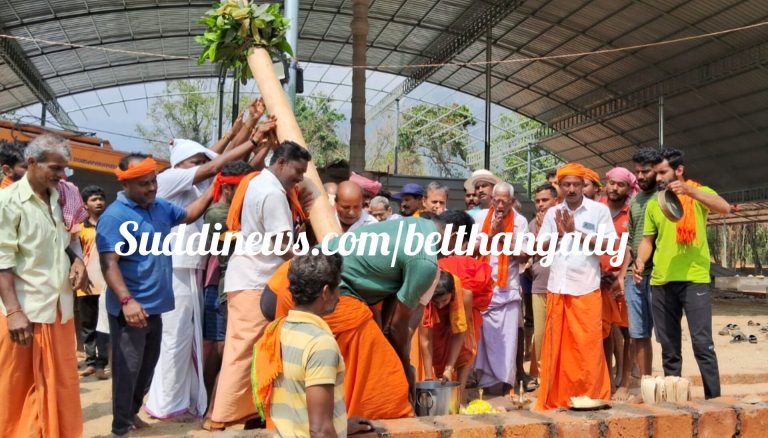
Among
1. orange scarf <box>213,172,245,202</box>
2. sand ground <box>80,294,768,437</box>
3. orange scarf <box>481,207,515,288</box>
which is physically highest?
orange scarf <box>213,172,245,202</box>

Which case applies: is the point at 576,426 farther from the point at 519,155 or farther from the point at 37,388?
the point at 519,155

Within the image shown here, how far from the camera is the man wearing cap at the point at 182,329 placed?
4.94 metres

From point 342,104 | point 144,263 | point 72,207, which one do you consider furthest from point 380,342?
point 342,104

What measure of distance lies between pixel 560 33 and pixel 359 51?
832 cm

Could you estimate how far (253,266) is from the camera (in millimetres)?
4199

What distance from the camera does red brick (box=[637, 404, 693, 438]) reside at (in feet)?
A: 12.1

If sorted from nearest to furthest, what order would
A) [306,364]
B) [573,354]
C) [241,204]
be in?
[306,364] → [241,204] → [573,354]

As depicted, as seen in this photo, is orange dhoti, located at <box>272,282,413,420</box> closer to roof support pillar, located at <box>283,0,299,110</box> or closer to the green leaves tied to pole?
the green leaves tied to pole

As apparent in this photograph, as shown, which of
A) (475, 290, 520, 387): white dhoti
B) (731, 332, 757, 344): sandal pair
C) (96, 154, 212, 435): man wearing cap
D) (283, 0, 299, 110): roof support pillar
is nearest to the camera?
(96, 154, 212, 435): man wearing cap

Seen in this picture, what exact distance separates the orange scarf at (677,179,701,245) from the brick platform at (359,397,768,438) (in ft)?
4.14

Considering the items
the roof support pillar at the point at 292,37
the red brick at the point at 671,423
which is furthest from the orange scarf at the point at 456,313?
the roof support pillar at the point at 292,37

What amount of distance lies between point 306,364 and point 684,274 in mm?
3141

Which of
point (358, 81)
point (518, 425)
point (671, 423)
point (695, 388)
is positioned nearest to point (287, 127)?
point (518, 425)

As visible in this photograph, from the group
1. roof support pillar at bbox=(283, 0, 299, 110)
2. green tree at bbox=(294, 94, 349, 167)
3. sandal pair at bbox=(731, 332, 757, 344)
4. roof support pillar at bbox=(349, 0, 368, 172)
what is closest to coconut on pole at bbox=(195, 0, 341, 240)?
roof support pillar at bbox=(283, 0, 299, 110)
